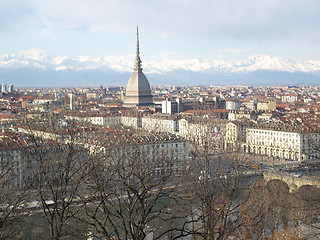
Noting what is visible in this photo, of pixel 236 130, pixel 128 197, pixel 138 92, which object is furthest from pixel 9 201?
pixel 138 92

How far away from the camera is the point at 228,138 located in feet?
146

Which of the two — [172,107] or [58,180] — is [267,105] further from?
[58,180]

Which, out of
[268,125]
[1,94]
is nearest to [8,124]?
[268,125]

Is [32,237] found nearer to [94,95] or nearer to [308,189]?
[308,189]

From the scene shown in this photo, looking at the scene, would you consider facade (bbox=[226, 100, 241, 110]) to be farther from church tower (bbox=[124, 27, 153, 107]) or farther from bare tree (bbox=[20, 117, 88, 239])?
bare tree (bbox=[20, 117, 88, 239])

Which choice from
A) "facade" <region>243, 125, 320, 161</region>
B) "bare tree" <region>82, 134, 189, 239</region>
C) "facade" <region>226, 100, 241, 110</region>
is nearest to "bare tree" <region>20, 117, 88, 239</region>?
"bare tree" <region>82, 134, 189, 239</region>

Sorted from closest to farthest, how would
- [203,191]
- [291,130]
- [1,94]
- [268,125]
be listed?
[203,191], [291,130], [268,125], [1,94]

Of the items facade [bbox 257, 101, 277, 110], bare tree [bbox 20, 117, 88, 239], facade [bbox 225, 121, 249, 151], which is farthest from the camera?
facade [bbox 257, 101, 277, 110]

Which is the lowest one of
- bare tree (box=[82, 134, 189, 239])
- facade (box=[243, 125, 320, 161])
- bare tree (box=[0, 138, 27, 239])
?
facade (box=[243, 125, 320, 161])

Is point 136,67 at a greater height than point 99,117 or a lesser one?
greater

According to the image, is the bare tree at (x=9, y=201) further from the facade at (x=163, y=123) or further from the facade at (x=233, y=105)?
the facade at (x=233, y=105)

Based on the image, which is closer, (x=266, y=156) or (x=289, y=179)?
(x=289, y=179)

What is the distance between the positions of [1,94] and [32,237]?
323 feet

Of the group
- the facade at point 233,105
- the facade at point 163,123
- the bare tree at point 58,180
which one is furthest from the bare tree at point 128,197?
the facade at point 233,105
